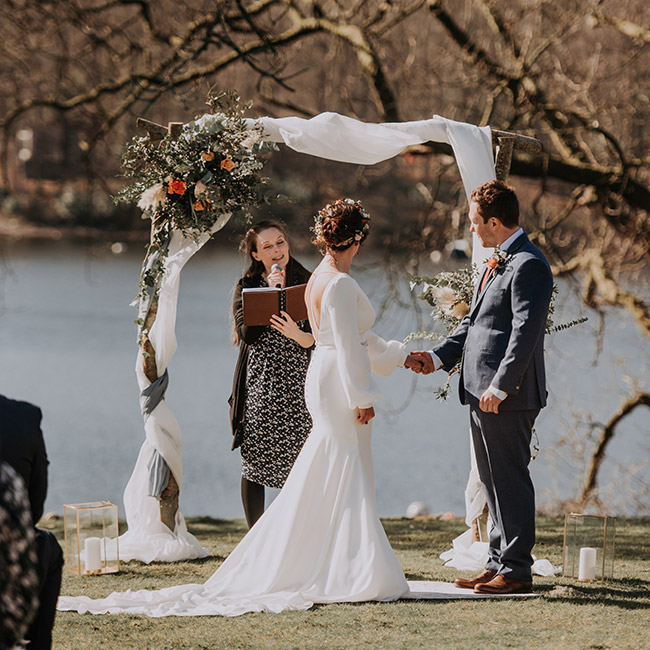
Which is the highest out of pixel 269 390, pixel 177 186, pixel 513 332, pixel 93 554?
pixel 177 186

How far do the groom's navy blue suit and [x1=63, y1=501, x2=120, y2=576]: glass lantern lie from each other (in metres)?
1.90

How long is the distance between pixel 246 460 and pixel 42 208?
954cm

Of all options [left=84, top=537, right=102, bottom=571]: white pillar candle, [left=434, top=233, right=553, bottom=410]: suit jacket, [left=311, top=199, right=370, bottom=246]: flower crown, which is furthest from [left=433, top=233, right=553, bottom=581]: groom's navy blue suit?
[left=84, top=537, right=102, bottom=571]: white pillar candle

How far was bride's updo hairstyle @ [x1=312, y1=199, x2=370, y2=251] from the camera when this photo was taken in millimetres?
4078

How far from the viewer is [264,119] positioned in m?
5.19

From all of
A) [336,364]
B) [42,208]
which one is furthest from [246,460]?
[42,208]

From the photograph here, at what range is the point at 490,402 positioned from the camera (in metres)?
3.97

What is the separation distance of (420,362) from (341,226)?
0.76 metres

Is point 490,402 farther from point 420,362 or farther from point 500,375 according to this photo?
point 420,362

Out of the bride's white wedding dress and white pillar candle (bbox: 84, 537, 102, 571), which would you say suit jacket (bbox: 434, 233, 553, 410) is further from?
white pillar candle (bbox: 84, 537, 102, 571)

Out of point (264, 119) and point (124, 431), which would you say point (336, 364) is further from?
point (124, 431)

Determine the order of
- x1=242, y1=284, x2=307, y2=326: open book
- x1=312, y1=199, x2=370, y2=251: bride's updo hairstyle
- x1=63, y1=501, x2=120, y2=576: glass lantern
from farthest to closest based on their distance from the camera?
1. x1=63, y1=501, x2=120, y2=576: glass lantern
2. x1=242, y1=284, x2=307, y2=326: open book
3. x1=312, y1=199, x2=370, y2=251: bride's updo hairstyle

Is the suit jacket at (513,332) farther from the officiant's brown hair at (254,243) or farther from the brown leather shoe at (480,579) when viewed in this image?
the officiant's brown hair at (254,243)

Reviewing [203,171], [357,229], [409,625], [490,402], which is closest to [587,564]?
[490,402]
